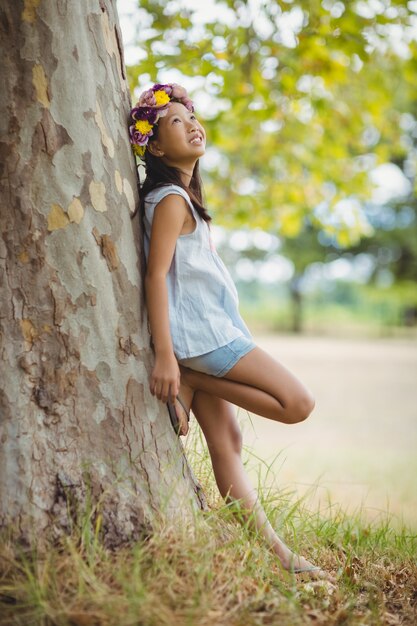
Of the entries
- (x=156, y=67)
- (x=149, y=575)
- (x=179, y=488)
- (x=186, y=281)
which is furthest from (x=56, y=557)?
(x=156, y=67)

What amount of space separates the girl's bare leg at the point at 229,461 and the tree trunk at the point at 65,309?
14.1 inches

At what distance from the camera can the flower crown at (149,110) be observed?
2.54 meters

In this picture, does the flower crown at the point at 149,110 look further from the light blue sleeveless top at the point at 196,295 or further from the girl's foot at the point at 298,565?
the girl's foot at the point at 298,565

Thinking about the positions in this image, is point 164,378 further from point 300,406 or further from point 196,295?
point 300,406

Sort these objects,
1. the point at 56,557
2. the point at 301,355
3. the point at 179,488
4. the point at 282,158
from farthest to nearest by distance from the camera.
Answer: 1. the point at 301,355
2. the point at 282,158
3. the point at 179,488
4. the point at 56,557

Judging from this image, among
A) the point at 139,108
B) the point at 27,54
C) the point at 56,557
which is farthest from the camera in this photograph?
the point at 139,108

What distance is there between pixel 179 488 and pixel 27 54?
161cm

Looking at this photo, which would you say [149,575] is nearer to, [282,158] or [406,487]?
[406,487]

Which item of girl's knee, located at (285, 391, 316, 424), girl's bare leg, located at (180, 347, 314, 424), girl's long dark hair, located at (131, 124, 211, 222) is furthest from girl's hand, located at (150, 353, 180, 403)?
girl's long dark hair, located at (131, 124, 211, 222)

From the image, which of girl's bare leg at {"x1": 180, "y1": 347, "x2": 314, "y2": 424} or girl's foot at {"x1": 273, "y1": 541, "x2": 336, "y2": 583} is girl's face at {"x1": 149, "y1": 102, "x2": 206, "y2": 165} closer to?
girl's bare leg at {"x1": 180, "y1": 347, "x2": 314, "y2": 424}

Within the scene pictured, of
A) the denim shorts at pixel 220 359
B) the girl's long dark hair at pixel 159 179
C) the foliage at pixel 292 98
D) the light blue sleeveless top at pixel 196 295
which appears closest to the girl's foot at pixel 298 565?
the denim shorts at pixel 220 359

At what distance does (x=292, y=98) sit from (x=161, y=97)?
3.89 metres

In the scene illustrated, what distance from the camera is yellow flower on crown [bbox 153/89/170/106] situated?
8.71 ft

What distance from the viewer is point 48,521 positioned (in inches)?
82.8
